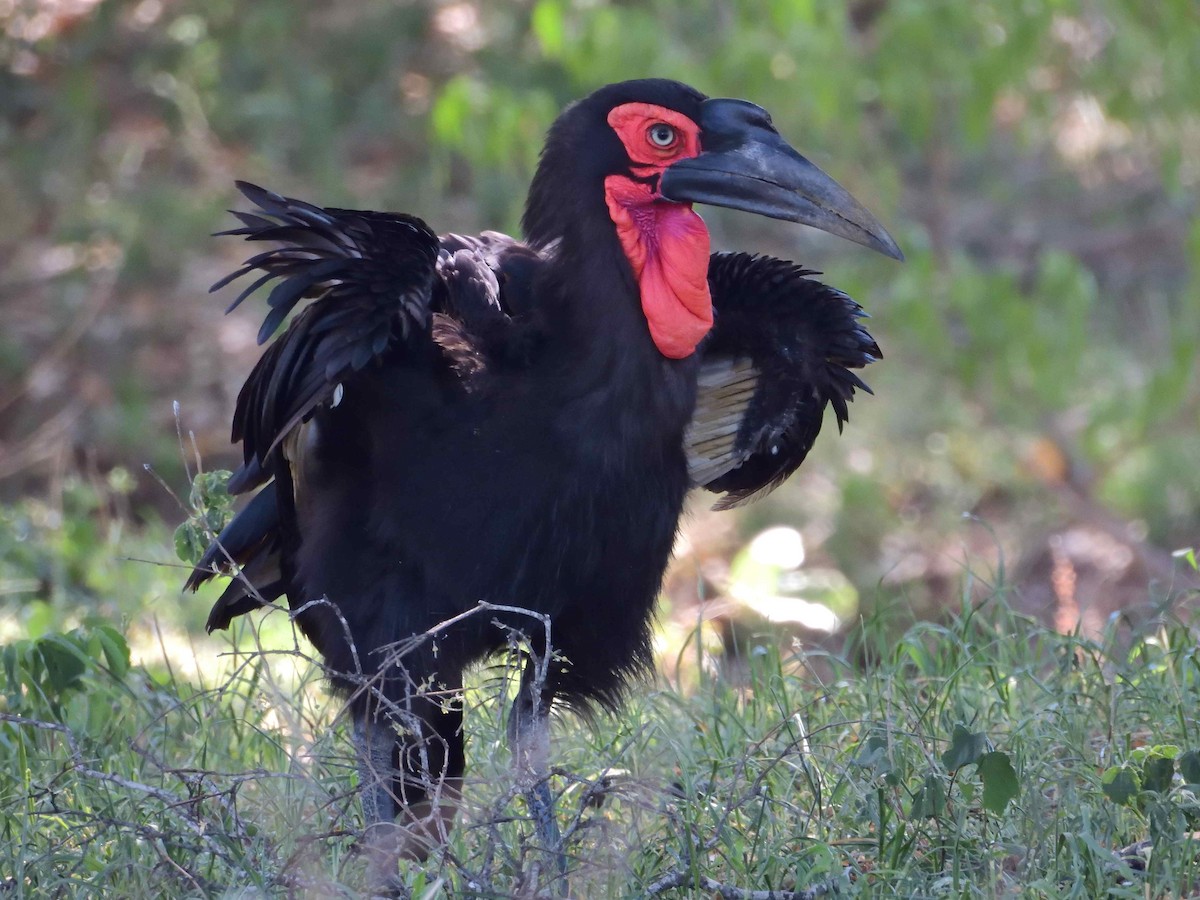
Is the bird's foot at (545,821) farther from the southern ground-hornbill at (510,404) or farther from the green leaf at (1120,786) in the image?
the green leaf at (1120,786)

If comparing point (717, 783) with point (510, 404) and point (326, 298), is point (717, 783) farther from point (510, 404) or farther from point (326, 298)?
point (326, 298)

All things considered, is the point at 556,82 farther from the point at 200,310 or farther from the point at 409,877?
the point at 409,877

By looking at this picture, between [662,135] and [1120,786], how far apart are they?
145 centimetres

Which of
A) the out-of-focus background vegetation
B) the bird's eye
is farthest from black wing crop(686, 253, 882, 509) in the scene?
the out-of-focus background vegetation

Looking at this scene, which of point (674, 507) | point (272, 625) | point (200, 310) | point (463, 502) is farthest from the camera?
point (200, 310)

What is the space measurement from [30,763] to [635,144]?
1.72 meters

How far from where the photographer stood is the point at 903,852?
256 cm

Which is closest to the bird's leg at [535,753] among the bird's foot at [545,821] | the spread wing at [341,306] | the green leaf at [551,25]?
the bird's foot at [545,821]

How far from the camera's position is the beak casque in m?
3.06

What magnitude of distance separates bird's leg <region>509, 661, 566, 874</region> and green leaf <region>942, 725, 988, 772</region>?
63 centimetres

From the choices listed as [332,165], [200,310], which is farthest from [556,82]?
[200,310]

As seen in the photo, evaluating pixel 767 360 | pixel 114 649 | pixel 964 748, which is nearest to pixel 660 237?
pixel 767 360

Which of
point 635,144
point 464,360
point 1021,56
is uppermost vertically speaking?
point 1021,56

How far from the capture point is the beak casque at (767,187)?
3.06 m
